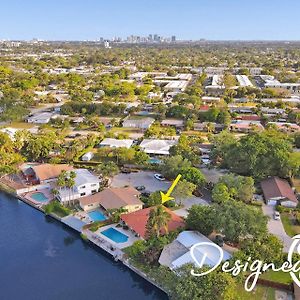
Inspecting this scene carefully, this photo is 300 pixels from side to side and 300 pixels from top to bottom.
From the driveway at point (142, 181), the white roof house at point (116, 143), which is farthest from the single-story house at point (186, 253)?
the white roof house at point (116, 143)

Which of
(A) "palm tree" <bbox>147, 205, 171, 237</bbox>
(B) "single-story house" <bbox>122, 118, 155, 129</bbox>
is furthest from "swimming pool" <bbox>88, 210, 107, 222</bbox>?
(B) "single-story house" <bbox>122, 118, 155, 129</bbox>

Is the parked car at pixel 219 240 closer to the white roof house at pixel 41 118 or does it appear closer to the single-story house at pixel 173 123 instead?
the single-story house at pixel 173 123

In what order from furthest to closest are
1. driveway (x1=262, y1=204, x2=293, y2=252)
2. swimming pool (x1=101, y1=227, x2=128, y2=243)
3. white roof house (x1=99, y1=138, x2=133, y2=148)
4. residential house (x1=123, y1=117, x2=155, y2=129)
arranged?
1. residential house (x1=123, y1=117, x2=155, y2=129)
2. white roof house (x1=99, y1=138, x2=133, y2=148)
3. swimming pool (x1=101, y1=227, x2=128, y2=243)
4. driveway (x1=262, y1=204, x2=293, y2=252)

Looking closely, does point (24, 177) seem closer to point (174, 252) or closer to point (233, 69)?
point (174, 252)

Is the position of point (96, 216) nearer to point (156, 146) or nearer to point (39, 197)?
point (39, 197)

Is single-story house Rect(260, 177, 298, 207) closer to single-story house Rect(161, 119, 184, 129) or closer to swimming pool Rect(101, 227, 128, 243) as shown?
swimming pool Rect(101, 227, 128, 243)

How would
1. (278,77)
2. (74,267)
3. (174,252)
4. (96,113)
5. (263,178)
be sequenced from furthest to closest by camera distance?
(278,77) < (96,113) < (263,178) < (74,267) < (174,252)

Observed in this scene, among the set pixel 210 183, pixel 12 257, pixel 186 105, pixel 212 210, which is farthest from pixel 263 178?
pixel 186 105
